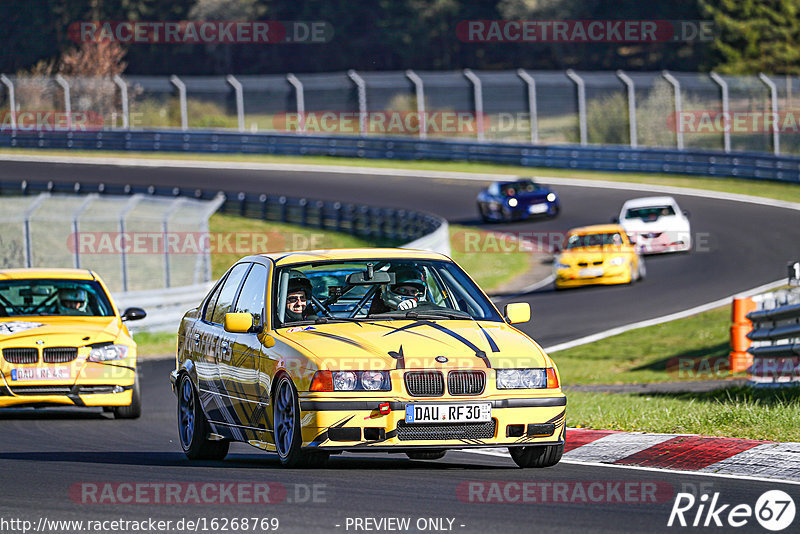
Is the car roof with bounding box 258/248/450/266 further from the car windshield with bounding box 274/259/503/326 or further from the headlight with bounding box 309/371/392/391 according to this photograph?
the headlight with bounding box 309/371/392/391

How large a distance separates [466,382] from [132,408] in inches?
255

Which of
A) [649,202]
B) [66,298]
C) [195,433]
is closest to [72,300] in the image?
[66,298]

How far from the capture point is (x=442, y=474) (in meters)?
8.19

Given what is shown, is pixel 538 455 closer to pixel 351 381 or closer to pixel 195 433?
pixel 351 381

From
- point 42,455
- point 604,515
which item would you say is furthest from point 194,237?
point 604,515

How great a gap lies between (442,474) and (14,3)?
8355cm

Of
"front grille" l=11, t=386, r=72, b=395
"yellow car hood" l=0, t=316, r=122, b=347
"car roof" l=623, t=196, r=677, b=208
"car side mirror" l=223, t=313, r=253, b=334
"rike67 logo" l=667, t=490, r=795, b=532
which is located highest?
"car side mirror" l=223, t=313, r=253, b=334

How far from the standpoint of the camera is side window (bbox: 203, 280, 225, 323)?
10070mm

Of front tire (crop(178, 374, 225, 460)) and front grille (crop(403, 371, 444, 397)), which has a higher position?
front grille (crop(403, 371, 444, 397))

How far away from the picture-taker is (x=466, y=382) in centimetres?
804

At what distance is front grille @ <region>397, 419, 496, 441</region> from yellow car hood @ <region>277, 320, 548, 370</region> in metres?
0.35

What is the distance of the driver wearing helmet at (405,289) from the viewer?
907 centimetres

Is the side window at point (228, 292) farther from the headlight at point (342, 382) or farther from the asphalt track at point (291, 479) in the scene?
the headlight at point (342, 382)

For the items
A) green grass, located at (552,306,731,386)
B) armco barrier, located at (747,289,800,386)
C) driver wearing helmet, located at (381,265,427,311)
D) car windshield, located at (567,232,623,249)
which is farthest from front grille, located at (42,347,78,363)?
car windshield, located at (567,232,623,249)
